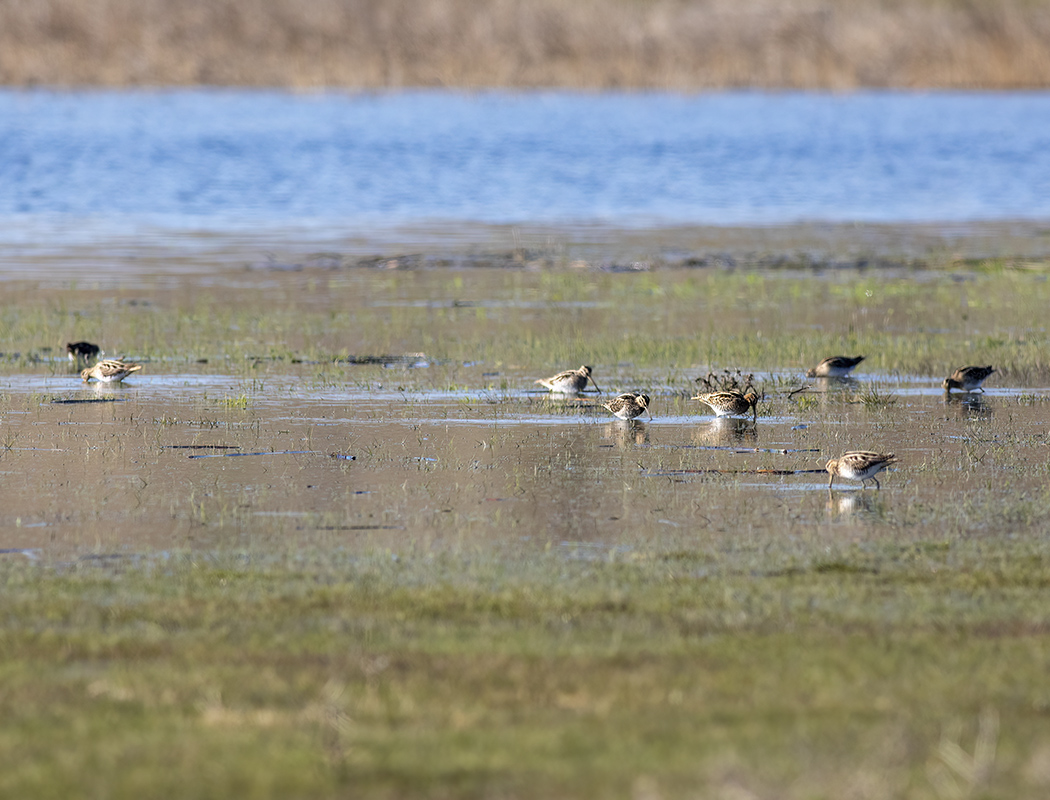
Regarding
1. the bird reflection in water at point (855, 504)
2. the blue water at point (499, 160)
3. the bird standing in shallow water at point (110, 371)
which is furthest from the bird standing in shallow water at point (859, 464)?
the blue water at point (499, 160)

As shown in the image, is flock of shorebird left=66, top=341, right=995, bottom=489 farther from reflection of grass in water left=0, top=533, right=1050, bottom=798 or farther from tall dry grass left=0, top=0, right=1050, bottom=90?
tall dry grass left=0, top=0, right=1050, bottom=90

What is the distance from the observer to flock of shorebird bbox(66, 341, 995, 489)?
35.0 ft

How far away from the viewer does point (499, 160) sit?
45.5m

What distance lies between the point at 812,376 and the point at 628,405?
112 inches

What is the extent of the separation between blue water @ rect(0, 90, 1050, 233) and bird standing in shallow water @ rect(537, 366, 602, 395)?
19.1m

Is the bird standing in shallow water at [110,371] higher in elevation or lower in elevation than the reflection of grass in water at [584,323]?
lower

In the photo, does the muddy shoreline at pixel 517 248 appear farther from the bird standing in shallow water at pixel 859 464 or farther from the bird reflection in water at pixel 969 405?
the bird standing in shallow water at pixel 859 464

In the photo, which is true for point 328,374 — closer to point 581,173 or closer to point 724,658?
point 724,658

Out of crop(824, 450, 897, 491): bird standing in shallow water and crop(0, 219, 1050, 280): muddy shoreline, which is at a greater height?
crop(0, 219, 1050, 280): muddy shoreline

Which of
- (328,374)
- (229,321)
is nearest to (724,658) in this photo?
(328,374)

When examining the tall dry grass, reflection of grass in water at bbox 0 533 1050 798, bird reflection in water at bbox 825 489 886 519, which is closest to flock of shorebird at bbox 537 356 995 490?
bird reflection in water at bbox 825 489 886 519

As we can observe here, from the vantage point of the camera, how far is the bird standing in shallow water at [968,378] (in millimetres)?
14477

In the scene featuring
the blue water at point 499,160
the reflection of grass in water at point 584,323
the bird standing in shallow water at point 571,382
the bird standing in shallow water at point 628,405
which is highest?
the blue water at point 499,160

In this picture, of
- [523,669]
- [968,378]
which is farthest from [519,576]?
[968,378]
